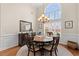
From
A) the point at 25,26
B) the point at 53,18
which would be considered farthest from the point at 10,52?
the point at 53,18

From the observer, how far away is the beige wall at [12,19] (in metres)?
1.61

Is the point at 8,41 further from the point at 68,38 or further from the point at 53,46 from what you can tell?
the point at 68,38

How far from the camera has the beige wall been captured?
161 cm

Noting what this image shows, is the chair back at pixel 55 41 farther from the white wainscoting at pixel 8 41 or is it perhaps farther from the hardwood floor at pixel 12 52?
the white wainscoting at pixel 8 41

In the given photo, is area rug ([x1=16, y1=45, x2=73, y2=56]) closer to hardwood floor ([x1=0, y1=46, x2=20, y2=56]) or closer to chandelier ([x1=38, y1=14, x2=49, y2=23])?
hardwood floor ([x1=0, y1=46, x2=20, y2=56])

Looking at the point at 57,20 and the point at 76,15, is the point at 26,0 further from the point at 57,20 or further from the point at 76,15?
the point at 76,15

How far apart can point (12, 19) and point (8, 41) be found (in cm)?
38

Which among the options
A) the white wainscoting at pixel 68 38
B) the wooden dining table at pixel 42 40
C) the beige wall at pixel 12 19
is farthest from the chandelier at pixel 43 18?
the white wainscoting at pixel 68 38

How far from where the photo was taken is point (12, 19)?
1.66 meters

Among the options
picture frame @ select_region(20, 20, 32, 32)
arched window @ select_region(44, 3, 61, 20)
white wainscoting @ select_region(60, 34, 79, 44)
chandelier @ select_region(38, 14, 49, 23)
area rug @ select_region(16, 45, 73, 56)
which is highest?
arched window @ select_region(44, 3, 61, 20)

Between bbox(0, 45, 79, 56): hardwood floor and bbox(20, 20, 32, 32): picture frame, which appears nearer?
bbox(0, 45, 79, 56): hardwood floor

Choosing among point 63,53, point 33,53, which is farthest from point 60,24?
point 33,53

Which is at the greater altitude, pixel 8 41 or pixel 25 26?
pixel 25 26

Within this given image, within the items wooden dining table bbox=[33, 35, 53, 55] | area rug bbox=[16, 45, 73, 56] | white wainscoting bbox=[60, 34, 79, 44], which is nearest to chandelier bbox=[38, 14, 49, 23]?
wooden dining table bbox=[33, 35, 53, 55]
